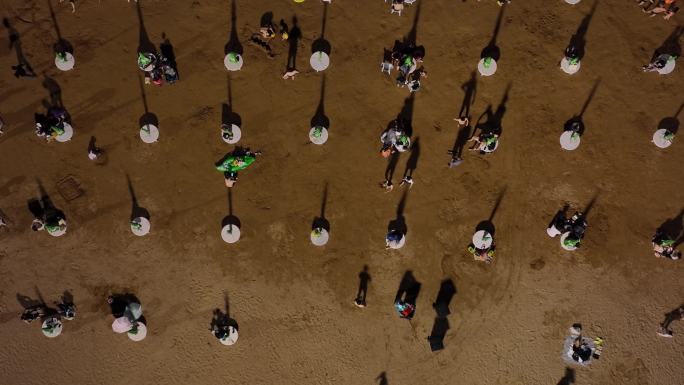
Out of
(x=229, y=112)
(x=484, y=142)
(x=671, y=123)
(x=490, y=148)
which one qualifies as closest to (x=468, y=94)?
(x=484, y=142)

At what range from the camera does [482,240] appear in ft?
40.8

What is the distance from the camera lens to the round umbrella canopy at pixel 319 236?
12586 millimetres

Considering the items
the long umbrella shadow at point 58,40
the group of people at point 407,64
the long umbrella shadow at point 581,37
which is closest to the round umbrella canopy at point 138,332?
the long umbrella shadow at point 58,40

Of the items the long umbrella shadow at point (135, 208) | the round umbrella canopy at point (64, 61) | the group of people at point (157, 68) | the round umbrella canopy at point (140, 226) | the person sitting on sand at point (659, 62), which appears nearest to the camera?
the person sitting on sand at point (659, 62)

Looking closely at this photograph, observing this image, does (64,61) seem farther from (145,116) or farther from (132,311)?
(132,311)

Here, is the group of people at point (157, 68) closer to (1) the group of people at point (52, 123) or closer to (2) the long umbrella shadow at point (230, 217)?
(1) the group of people at point (52, 123)

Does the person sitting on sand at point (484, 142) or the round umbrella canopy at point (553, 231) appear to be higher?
the person sitting on sand at point (484, 142)

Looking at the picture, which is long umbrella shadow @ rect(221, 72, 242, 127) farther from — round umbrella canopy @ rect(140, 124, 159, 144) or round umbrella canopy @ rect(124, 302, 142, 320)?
round umbrella canopy @ rect(124, 302, 142, 320)

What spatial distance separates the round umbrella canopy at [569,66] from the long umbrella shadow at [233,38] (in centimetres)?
1176

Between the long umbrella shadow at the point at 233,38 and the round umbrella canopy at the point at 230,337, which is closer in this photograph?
the round umbrella canopy at the point at 230,337

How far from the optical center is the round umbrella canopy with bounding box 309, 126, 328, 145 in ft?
41.1

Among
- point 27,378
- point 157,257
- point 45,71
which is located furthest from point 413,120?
point 27,378

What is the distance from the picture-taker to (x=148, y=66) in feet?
40.8

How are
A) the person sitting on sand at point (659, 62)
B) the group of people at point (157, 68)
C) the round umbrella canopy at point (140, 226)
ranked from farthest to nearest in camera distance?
the round umbrella canopy at point (140, 226) → the group of people at point (157, 68) → the person sitting on sand at point (659, 62)
